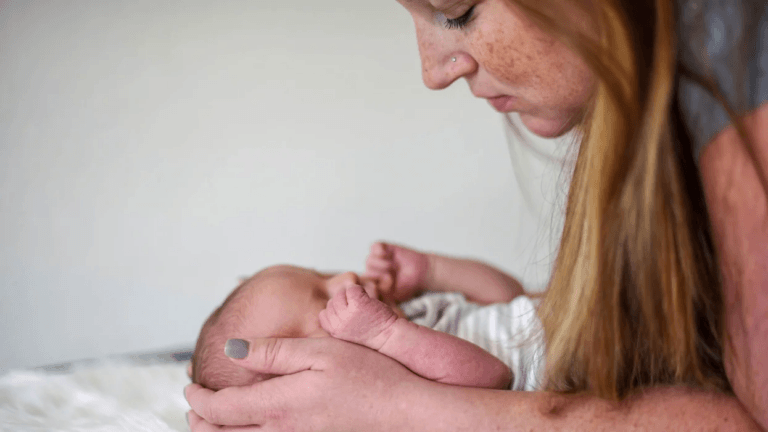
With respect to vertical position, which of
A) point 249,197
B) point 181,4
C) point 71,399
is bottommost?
point 71,399

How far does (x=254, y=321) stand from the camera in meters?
1.04

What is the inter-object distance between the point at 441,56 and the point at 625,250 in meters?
0.46

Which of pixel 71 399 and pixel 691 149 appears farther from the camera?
pixel 71 399

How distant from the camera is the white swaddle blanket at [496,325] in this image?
1004 millimetres

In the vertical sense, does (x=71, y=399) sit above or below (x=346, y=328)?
below

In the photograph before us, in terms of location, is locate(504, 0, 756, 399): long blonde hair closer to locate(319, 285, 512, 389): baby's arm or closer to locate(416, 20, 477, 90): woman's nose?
locate(319, 285, 512, 389): baby's arm

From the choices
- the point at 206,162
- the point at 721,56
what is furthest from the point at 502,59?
the point at 206,162

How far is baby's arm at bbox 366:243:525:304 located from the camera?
53.0 inches

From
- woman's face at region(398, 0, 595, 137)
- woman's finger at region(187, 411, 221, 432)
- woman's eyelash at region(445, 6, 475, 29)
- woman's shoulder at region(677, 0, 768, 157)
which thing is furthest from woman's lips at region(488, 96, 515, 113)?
woman's finger at region(187, 411, 221, 432)

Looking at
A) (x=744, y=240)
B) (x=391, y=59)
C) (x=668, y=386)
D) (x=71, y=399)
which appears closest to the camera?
(x=744, y=240)

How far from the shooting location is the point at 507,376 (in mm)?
979

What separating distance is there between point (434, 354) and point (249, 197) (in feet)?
3.73

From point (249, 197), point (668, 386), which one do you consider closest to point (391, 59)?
point (249, 197)

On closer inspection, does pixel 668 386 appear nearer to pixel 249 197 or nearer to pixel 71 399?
pixel 71 399
